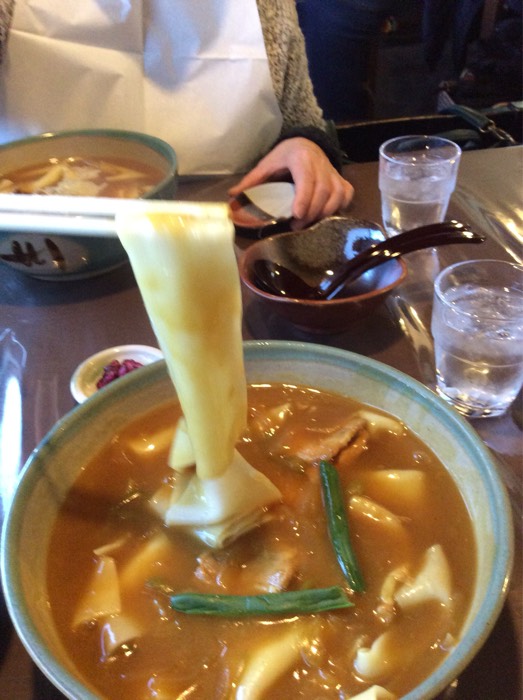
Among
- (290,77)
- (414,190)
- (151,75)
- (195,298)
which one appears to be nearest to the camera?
(195,298)

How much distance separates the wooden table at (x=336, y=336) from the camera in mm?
640

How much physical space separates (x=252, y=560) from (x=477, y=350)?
0.51 m

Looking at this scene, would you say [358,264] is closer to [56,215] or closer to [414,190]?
[414,190]

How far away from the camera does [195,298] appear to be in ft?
1.76

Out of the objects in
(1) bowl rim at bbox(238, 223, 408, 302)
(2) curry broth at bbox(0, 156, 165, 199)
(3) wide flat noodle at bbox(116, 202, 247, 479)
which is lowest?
(1) bowl rim at bbox(238, 223, 408, 302)

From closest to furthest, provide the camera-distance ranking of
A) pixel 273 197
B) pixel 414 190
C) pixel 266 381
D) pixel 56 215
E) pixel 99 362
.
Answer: pixel 56 215 → pixel 266 381 → pixel 99 362 → pixel 414 190 → pixel 273 197

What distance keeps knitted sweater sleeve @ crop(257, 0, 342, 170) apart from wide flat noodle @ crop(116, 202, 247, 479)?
1.25m

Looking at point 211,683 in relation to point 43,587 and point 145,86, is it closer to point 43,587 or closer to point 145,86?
point 43,587

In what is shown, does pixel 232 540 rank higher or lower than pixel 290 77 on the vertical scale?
lower

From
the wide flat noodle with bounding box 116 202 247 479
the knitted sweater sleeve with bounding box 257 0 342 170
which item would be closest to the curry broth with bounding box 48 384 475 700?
the wide flat noodle with bounding box 116 202 247 479

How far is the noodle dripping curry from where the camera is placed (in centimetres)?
56

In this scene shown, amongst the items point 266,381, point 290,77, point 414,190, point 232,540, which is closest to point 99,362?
point 266,381

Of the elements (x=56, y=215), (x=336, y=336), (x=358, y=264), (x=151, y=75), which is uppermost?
(x=56, y=215)

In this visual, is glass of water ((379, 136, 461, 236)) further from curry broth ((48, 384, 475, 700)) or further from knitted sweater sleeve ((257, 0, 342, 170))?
curry broth ((48, 384, 475, 700))
